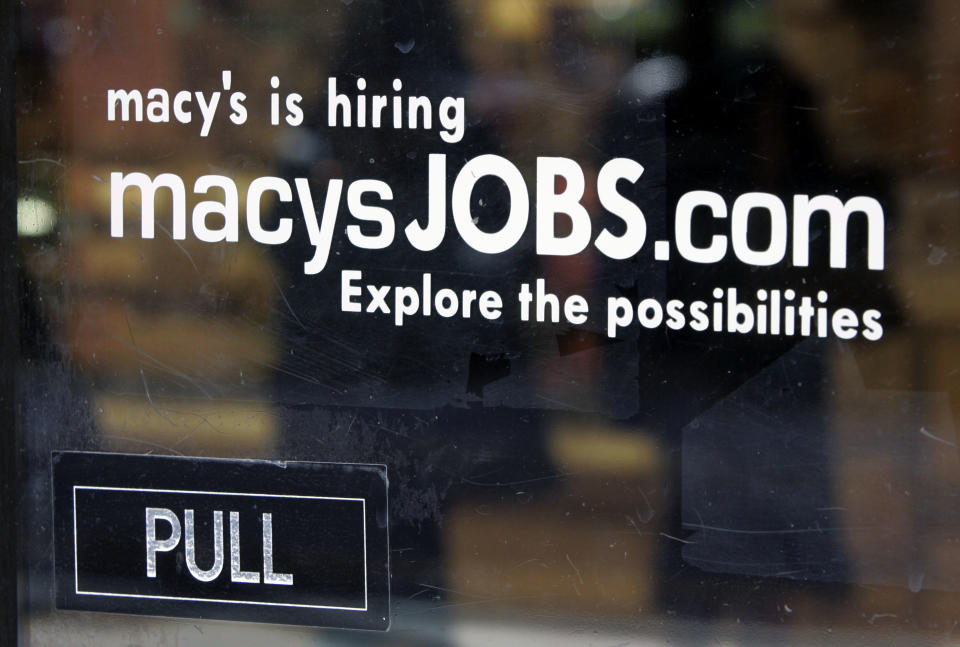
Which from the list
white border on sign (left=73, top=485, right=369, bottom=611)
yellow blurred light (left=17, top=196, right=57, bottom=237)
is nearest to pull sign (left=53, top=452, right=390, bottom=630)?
white border on sign (left=73, top=485, right=369, bottom=611)

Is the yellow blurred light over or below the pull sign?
over

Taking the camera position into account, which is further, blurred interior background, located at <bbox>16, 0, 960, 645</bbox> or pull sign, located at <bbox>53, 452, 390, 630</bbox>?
pull sign, located at <bbox>53, 452, 390, 630</bbox>

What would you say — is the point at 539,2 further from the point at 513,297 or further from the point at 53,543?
the point at 53,543

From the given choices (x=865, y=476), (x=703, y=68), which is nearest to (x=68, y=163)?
(x=703, y=68)

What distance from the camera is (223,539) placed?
2.17m

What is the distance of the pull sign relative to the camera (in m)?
2.14

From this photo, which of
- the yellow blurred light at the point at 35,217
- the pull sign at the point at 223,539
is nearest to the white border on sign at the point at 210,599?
the pull sign at the point at 223,539

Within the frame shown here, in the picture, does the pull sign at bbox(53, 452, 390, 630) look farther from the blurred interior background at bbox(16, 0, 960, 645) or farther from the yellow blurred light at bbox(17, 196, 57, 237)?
the yellow blurred light at bbox(17, 196, 57, 237)

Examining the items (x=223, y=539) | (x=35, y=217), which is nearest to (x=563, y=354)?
(x=223, y=539)

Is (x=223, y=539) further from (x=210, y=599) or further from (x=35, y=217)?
(x=35, y=217)

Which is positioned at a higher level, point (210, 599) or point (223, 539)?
point (223, 539)

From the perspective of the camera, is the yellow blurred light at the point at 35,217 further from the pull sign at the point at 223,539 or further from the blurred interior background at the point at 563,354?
the pull sign at the point at 223,539

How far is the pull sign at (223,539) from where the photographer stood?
7.02 feet

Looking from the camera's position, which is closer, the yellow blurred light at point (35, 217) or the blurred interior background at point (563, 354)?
the blurred interior background at point (563, 354)
